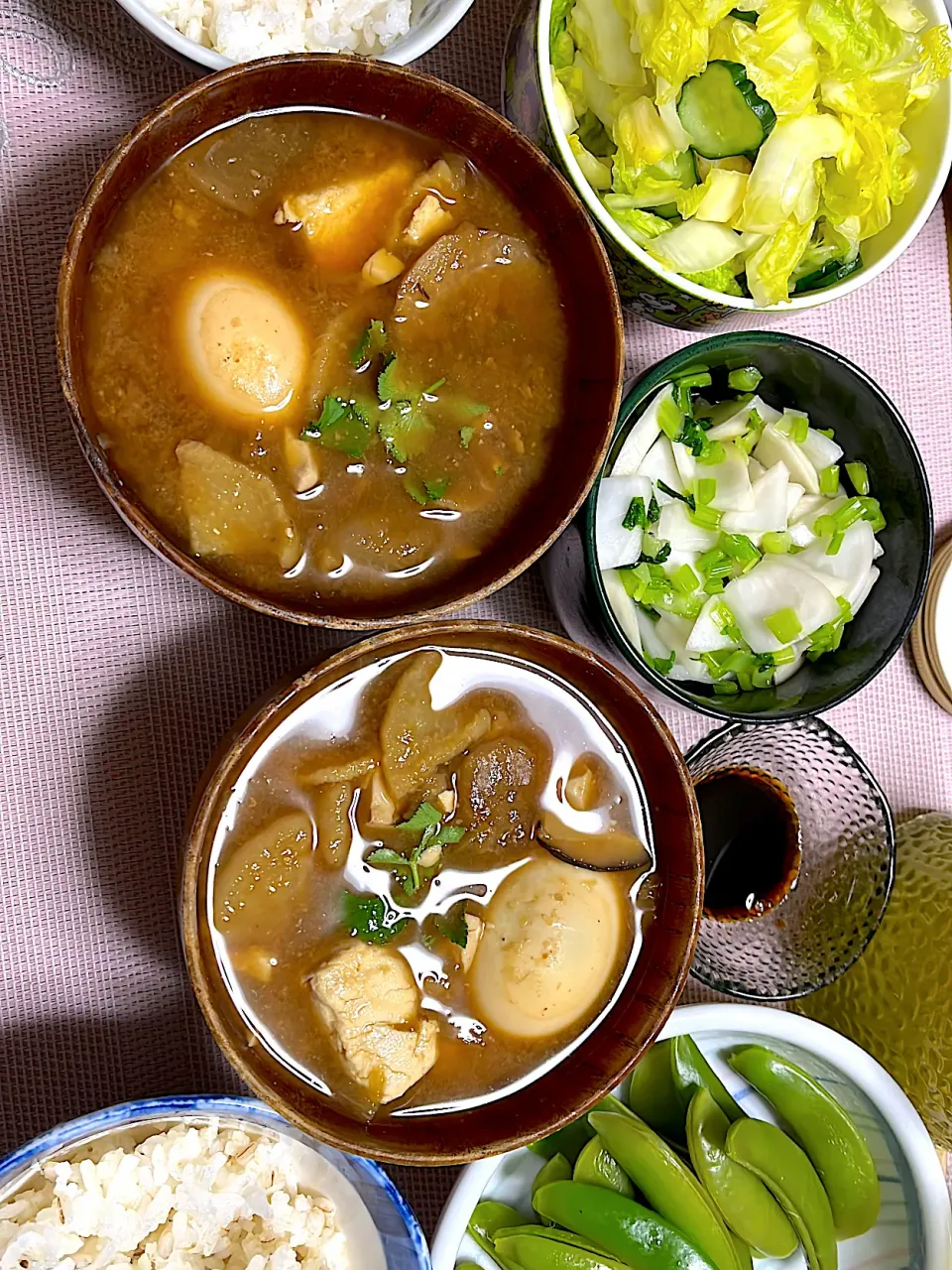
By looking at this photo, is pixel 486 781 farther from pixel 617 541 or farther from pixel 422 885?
pixel 617 541

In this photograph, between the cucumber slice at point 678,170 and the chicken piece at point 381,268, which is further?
the cucumber slice at point 678,170

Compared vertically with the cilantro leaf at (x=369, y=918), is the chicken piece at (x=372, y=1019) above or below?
below

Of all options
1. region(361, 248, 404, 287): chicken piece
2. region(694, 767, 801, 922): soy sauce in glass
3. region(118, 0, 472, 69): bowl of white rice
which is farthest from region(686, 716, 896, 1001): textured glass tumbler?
region(118, 0, 472, 69): bowl of white rice

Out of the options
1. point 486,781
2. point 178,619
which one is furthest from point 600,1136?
point 178,619

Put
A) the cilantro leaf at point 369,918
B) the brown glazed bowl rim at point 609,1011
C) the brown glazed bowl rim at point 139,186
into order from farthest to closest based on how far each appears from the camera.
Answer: the cilantro leaf at point 369,918 → the brown glazed bowl rim at point 609,1011 → the brown glazed bowl rim at point 139,186

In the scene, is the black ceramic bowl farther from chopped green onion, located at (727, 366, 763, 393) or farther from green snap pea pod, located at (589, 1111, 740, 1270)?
green snap pea pod, located at (589, 1111, 740, 1270)

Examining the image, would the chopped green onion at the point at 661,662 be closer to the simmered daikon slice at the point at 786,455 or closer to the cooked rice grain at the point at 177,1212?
the simmered daikon slice at the point at 786,455

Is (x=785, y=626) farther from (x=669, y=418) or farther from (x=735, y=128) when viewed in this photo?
(x=735, y=128)

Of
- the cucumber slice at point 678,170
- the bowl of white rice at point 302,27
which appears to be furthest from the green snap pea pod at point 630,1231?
the bowl of white rice at point 302,27
